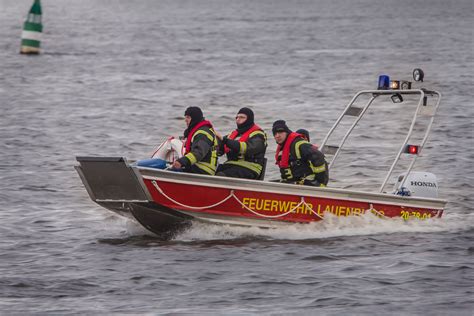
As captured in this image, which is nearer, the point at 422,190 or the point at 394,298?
Answer: the point at 394,298

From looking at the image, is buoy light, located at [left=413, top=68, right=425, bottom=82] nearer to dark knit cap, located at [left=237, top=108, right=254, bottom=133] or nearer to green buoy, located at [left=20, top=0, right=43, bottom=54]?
dark knit cap, located at [left=237, top=108, right=254, bottom=133]

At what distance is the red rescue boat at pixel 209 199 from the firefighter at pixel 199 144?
1.39 ft

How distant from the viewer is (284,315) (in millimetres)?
12008

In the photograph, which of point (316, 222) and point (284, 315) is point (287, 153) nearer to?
point (316, 222)

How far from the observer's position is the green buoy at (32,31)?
4069 centimetres

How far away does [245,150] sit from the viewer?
15555mm

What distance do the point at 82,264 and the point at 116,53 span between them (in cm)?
4321

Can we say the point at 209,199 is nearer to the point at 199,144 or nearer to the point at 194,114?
the point at 199,144

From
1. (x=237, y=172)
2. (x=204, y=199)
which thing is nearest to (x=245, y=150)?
(x=237, y=172)

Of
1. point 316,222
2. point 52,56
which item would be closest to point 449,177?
point 316,222

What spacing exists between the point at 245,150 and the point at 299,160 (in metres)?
0.81

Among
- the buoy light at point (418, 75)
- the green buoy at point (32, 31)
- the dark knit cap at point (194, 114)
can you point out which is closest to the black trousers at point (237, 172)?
the dark knit cap at point (194, 114)

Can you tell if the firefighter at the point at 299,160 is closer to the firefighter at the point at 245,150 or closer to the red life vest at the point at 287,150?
the red life vest at the point at 287,150

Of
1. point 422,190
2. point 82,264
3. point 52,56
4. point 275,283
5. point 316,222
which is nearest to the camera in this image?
point 275,283
